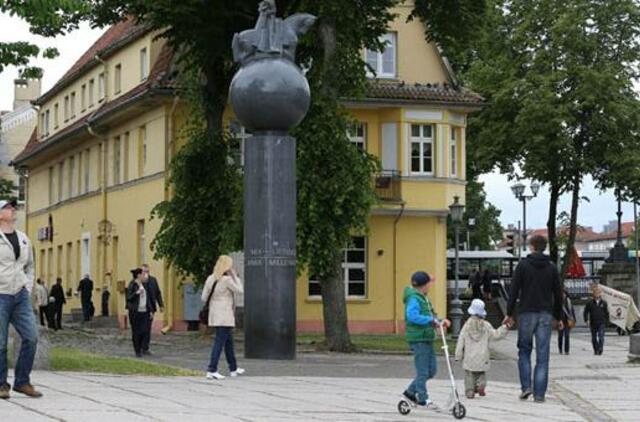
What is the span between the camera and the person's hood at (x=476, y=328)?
17.5 meters

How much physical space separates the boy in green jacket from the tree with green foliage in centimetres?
3673

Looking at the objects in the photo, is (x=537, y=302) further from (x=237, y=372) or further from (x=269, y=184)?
(x=237, y=372)

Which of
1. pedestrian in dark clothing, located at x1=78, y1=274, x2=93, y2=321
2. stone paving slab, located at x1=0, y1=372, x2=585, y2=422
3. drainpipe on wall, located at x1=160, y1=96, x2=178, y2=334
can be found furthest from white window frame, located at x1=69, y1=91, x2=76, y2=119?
stone paving slab, located at x1=0, y1=372, x2=585, y2=422

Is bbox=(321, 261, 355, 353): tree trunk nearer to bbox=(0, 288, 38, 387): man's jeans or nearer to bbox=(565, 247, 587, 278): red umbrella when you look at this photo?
bbox=(0, 288, 38, 387): man's jeans

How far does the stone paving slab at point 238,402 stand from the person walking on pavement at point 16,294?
1.01 ft

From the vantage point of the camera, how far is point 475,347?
57.6ft

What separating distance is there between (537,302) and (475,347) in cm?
139

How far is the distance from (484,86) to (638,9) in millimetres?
6601

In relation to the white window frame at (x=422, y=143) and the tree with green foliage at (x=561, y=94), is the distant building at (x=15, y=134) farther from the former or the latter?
the white window frame at (x=422, y=143)

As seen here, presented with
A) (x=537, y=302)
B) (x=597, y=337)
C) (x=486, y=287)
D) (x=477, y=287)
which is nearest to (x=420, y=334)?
(x=537, y=302)

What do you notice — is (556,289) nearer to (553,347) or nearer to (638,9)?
(553,347)

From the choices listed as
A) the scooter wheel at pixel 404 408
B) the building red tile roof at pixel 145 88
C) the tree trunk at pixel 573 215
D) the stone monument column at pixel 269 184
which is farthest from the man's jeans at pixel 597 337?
the scooter wheel at pixel 404 408

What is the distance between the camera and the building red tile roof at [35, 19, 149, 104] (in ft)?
169

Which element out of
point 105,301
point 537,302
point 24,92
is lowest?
point 105,301
